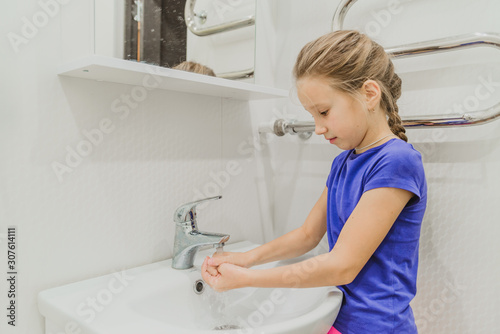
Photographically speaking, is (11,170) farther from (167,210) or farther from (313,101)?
(313,101)

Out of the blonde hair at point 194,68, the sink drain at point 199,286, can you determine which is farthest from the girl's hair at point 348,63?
the sink drain at point 199,286

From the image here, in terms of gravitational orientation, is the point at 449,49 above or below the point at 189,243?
above

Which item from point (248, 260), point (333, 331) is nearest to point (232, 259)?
point (248, 260)

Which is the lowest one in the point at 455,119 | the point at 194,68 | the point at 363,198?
the point at 363,198

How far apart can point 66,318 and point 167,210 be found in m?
0.32

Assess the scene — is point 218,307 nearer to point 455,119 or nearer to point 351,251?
point 351,251

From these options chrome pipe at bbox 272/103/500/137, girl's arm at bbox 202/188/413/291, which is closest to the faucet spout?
girl's arm at bbox 202/188/413/291

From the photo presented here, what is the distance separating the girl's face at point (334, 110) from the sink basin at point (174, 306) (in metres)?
0.30

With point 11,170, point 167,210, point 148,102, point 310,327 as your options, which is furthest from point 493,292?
point 11,170

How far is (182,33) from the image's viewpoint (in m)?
0.77

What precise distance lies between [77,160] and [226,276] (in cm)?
36

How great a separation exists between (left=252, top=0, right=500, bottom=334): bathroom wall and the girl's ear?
7.6 inches

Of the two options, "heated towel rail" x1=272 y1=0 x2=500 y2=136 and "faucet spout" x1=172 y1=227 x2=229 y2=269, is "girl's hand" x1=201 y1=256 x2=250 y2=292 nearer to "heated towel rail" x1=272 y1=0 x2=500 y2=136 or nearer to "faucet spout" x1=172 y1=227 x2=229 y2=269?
"faucet spout" x1=172 y1=227 x2=229 y2=269

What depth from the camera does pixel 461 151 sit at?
31.1 inches
